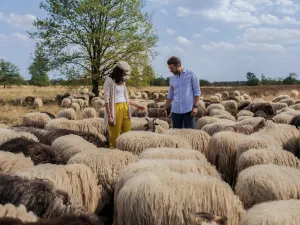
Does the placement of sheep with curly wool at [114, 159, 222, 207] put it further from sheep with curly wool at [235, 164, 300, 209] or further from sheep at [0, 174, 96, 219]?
sheep at [0, 174, 96, 219]

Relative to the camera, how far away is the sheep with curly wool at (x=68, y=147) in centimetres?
601

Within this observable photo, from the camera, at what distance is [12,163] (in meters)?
4.84

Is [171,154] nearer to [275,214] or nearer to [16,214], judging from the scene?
[275,214]

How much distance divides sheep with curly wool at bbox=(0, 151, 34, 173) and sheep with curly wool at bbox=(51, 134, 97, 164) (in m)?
0.90

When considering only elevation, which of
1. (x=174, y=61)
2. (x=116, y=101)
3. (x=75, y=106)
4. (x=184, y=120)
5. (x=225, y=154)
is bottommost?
(x=75, y=106)

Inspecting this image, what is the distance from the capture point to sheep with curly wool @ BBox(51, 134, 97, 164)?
6012 millimetres

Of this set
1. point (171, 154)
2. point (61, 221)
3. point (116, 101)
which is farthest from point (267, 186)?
point (116, 101)

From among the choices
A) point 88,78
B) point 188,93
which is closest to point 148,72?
point 88,78

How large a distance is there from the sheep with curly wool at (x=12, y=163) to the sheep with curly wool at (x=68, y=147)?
0.90 meters

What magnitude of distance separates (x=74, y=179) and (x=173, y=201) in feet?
4.43

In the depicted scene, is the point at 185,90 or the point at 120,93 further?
the point at 185,90

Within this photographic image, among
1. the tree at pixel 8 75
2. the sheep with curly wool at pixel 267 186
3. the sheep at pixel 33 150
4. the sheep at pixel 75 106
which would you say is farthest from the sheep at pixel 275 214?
the tree at pixel 8 75

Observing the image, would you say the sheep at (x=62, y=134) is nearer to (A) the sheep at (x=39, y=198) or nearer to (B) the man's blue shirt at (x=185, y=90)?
(B) the man's blue shirt at (x=185, y=90)

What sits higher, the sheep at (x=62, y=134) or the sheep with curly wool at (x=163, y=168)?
the sheep with curly wool at (x=163, y=168)
